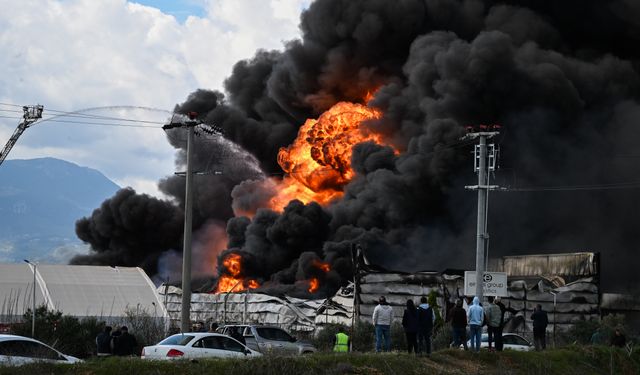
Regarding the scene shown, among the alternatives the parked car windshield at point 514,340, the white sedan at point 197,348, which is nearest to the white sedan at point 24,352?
the white sedan at point 197,348

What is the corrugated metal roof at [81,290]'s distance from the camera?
157 ft

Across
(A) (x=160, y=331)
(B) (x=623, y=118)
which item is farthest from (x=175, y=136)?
(A) (x=160, y=331)

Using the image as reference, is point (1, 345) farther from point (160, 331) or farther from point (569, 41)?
point (569, 41)

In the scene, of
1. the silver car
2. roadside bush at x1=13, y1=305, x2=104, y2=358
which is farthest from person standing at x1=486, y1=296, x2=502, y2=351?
roadside bush at x1=13, y1=305, x2=104, y2=358

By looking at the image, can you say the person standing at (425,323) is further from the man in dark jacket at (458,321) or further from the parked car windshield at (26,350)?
the parked car windshield at (26,350)

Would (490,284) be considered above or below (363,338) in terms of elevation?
above

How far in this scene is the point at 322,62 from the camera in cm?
8481

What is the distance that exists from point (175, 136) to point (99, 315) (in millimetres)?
38070

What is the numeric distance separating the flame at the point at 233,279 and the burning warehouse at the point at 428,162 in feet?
0.34

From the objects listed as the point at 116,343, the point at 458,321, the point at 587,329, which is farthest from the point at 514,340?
the point at 116,343

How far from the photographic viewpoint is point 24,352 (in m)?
26.2

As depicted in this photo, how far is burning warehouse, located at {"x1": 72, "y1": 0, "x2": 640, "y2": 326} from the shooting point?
69.6 meters

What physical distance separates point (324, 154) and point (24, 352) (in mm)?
54084

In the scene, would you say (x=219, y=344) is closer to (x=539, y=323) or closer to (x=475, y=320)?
(x=475, y=320)
